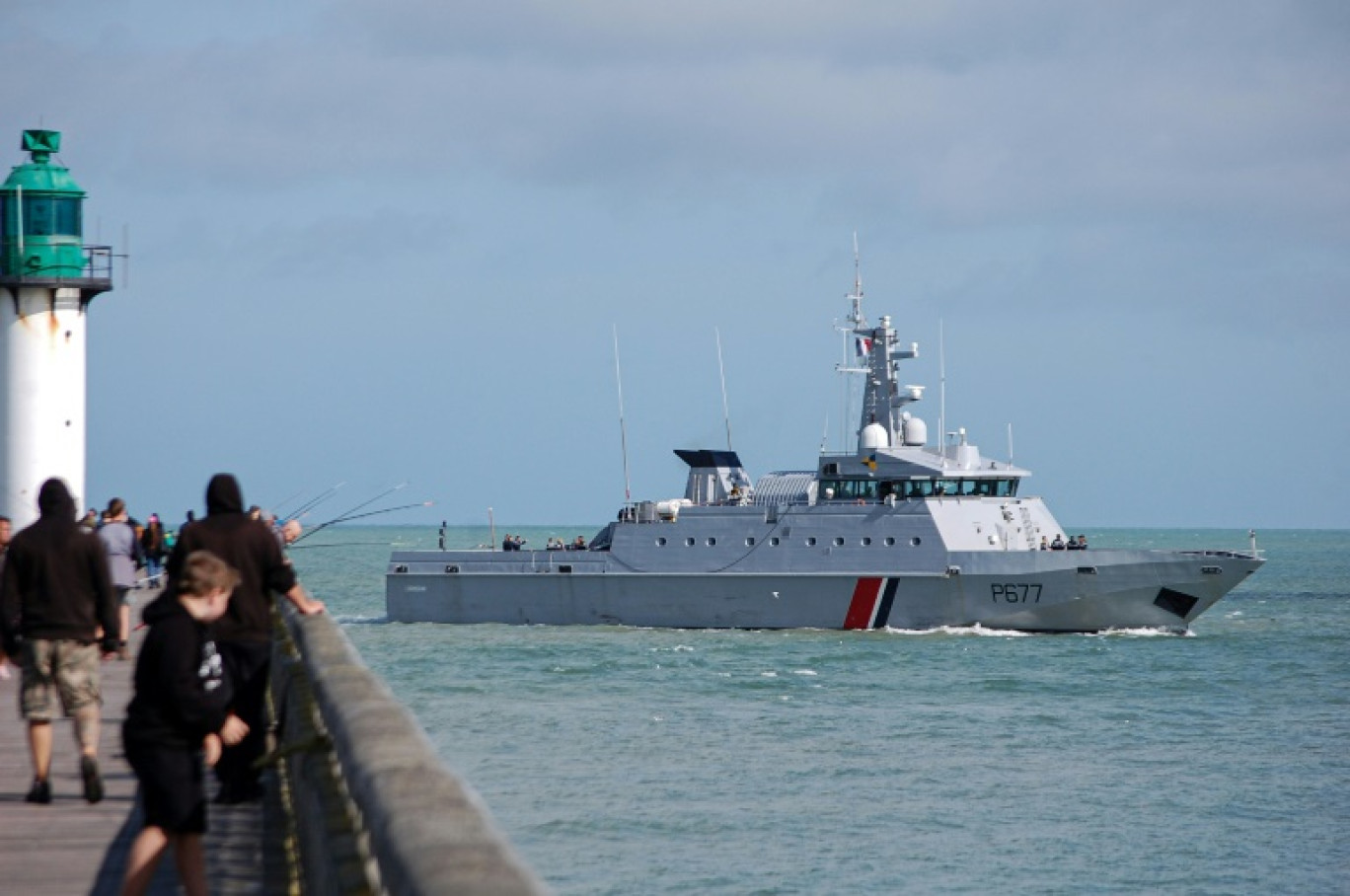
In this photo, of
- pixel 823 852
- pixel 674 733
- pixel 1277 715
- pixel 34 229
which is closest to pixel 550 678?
pixel 674 733

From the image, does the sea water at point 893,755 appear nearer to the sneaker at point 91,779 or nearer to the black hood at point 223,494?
the sneaker at point 91,779

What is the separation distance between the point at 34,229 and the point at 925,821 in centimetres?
1241

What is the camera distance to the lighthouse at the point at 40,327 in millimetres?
20859

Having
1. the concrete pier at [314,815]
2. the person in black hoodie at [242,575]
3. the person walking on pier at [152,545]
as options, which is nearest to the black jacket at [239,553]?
the person in black hoodie at [242,575]

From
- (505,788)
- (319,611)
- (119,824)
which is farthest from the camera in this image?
(505,788)

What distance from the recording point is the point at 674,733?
87.0 feet

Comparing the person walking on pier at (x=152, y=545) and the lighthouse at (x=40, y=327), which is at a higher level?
the lighthouse at (x=40, y=327)

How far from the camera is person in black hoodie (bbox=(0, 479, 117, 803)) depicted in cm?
895

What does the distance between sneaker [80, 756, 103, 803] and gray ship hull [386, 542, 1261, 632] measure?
3186 cm

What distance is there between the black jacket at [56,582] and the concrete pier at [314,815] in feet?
2.88

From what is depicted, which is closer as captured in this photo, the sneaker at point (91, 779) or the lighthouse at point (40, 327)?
the sneaker at point (91, 779)

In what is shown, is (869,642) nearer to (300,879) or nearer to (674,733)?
(674,733)

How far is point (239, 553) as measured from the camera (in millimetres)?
8422

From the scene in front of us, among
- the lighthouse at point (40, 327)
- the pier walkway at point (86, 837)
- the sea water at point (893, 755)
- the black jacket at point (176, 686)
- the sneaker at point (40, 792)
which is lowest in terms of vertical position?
the sea water at point (893, 755)
